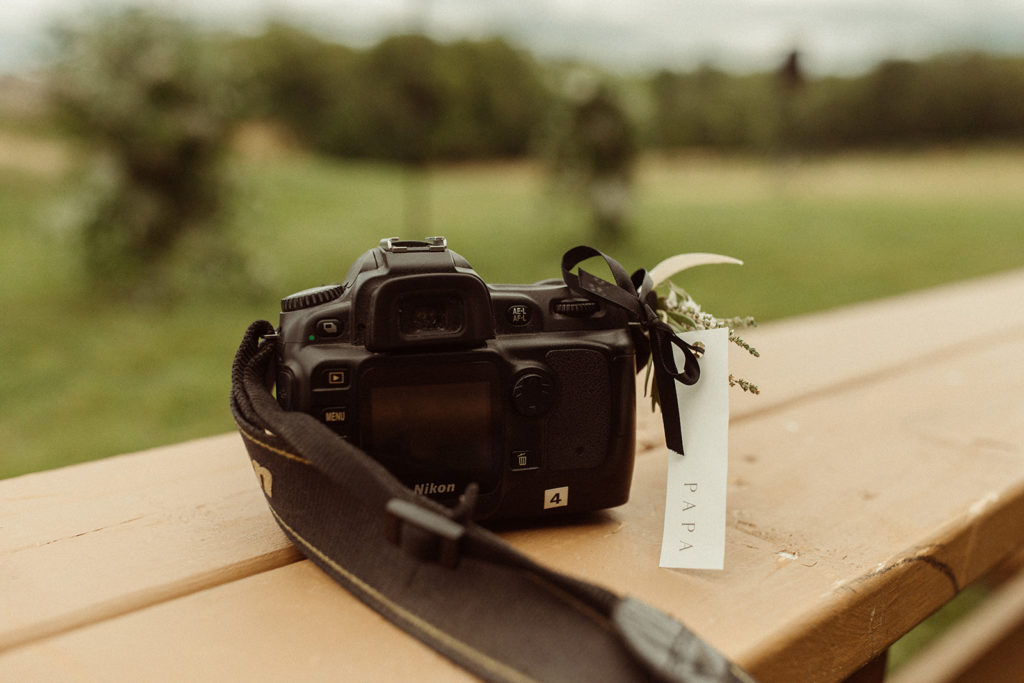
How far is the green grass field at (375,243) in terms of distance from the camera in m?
2.33

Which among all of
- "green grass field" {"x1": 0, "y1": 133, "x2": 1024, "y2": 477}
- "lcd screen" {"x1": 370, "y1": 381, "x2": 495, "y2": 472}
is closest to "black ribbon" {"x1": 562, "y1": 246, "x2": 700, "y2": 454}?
"lcd screen" {"x1": 370, "y1": 381, "x2": 495, "y2": 472}

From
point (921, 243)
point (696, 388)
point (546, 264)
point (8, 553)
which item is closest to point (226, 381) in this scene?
point (546, 264)

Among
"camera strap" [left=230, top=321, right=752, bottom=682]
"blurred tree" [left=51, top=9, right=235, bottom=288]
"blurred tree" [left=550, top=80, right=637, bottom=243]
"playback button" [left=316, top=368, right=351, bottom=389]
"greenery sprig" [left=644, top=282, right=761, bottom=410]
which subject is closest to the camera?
"camera strap" [left=230, top=321, right=752, bottom=682]

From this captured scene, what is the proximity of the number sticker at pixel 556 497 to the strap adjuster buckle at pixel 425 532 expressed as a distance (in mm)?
129

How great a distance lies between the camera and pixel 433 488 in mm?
638

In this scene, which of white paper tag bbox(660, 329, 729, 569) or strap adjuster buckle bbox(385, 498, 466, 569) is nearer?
strap adjuster buckle bbox(385, 498, 466, 569)

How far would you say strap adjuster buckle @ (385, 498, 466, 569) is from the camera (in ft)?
1.83

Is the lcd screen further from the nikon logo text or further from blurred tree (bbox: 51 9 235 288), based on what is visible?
blurred tree (bbox: 51 9 235 288)

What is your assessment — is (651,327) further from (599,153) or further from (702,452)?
(599,153)

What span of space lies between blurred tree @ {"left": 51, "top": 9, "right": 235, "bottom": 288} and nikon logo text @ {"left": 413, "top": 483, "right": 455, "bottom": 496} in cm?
233

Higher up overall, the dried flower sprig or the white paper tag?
the dried flower sprig

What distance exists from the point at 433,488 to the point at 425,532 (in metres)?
0.08

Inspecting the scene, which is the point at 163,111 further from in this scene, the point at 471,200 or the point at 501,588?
the point at 501,588

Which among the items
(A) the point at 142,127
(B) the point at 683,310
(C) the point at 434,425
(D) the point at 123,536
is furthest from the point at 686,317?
(A) the point at 142,127
